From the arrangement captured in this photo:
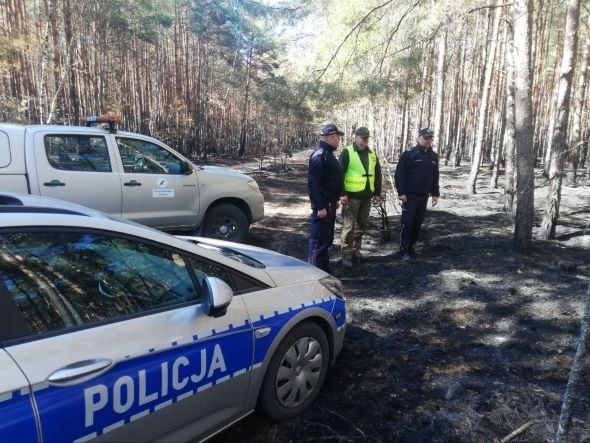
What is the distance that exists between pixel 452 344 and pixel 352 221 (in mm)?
2575

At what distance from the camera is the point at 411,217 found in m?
6.59

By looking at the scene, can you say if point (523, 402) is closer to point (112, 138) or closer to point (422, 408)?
point (422, 408)

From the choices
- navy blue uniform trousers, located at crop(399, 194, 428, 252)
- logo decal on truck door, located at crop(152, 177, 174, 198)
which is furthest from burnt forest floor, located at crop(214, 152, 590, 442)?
logo decal on truck door, located at crop(152, 177, 174, 198)

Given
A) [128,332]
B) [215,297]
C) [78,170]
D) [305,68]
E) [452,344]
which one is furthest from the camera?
[305,68]

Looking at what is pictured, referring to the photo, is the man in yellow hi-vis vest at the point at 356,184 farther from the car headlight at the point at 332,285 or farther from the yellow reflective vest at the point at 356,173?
the car headlight at the point at 332,285

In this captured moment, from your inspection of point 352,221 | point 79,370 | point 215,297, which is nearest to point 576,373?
point 215,297

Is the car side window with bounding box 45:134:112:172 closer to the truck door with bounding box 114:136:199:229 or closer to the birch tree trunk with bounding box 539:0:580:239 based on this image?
the truck door with bounding box 114:136:199:229

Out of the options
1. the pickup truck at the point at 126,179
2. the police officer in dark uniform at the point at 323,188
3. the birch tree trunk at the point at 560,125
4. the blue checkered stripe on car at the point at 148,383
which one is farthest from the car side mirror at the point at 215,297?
the birch tree trunk at the point at 560,125

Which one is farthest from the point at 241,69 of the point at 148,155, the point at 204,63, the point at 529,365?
the point at 529,365

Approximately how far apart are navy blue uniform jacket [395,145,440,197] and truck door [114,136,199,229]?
3.16 metres

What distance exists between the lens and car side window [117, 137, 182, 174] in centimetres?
633

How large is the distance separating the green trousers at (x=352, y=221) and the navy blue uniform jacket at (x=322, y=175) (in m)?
0.91

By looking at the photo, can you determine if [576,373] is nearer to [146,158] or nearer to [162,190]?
[162,190]

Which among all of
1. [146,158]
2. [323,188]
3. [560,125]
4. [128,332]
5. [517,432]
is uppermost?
[560,125]
